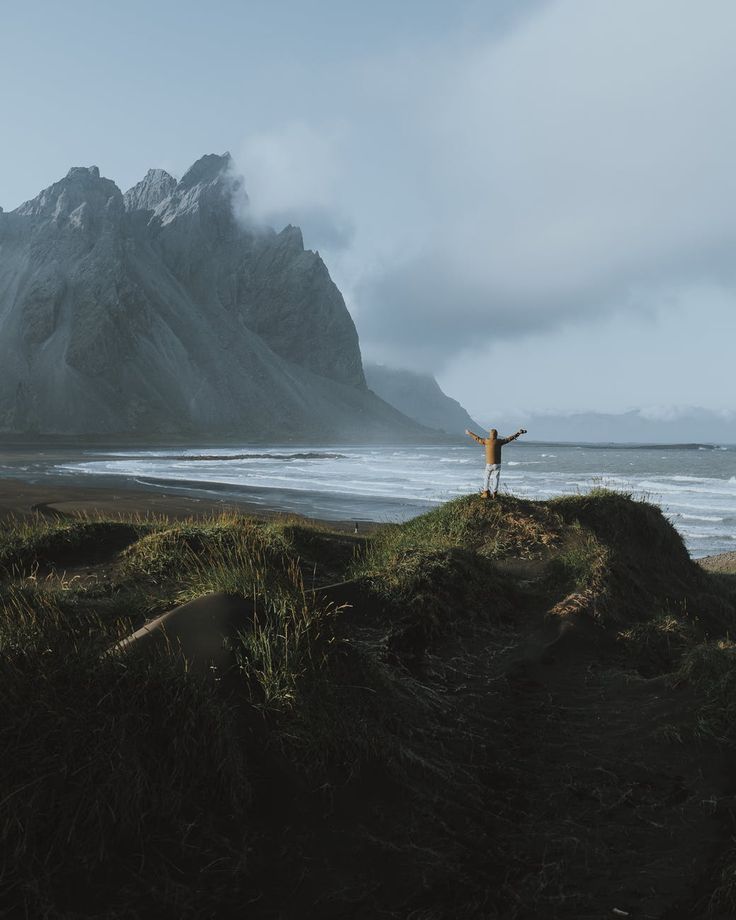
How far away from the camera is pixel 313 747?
4.75 meters

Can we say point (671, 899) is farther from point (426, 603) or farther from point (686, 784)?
point (426, 603)

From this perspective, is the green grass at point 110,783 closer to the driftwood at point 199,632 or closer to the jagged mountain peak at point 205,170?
the driftwood at point 199,632

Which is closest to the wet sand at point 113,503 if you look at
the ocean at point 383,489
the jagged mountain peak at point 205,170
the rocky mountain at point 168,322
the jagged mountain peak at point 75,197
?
the ocean at point 383,489

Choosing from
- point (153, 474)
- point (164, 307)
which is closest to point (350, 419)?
point (164, 307)

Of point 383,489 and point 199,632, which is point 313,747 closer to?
point 199,632

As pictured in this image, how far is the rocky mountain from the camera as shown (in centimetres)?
12278

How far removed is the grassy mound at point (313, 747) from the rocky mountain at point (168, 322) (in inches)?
4566

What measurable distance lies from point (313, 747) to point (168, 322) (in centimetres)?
15529

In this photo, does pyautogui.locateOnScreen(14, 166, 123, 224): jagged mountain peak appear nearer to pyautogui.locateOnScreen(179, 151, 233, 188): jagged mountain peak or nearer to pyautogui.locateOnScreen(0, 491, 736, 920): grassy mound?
pyautogui.locateOnScreen(179, 151, 233, 188): jagged mountain peak

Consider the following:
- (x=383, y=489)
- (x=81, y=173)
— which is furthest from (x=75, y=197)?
(x=383, y=489)

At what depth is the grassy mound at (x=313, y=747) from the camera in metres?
3.69

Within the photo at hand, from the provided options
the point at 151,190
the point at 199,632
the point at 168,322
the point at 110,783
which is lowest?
the point at 110,783

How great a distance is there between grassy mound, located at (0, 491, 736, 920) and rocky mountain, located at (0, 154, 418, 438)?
4566 inches

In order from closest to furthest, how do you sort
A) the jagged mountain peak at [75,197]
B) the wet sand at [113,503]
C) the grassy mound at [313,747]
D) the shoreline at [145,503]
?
the grassy mound at [313,747], the shoreline at [145,503], the wet sand at [113,503], the jagged mountain peak at [75,197]
